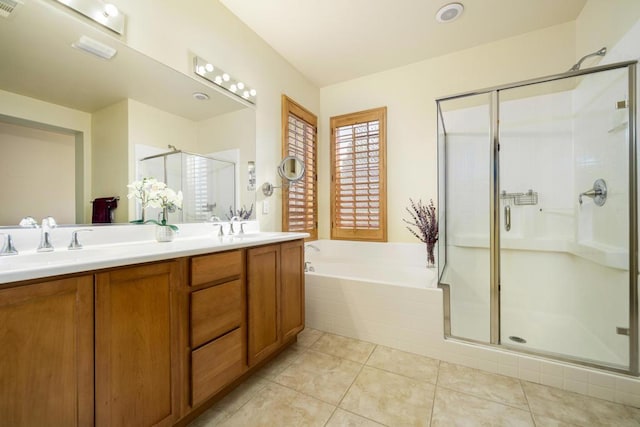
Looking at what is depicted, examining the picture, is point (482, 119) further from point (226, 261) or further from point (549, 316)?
point (226, 261)

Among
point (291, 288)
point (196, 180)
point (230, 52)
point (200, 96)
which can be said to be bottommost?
point (291, 288)

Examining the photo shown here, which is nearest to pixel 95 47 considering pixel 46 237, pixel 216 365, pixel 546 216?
pixel 46 237

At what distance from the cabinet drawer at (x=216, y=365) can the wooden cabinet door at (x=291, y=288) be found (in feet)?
1.33

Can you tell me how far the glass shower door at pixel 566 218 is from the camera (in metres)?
1.62

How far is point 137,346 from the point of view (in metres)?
0.98

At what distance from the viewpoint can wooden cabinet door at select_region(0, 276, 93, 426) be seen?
2.32 feet

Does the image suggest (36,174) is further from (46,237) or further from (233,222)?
(233,222)

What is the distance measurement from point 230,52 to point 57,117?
134 centimetres

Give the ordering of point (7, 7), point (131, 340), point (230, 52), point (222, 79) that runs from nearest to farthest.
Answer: point (131, 340) < point (7, 7) < point (222, 79) < point (230, 52)

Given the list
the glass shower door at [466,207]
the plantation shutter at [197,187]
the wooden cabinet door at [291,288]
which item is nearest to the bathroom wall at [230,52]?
the plantation shutter at [197,187]

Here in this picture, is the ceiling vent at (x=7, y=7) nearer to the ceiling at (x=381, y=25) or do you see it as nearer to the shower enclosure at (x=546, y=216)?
the ceiling at (x=381, y=25)

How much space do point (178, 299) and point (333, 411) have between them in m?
0.98

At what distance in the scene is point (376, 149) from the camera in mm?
3014

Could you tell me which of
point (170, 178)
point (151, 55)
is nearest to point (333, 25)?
point (151, 55)
